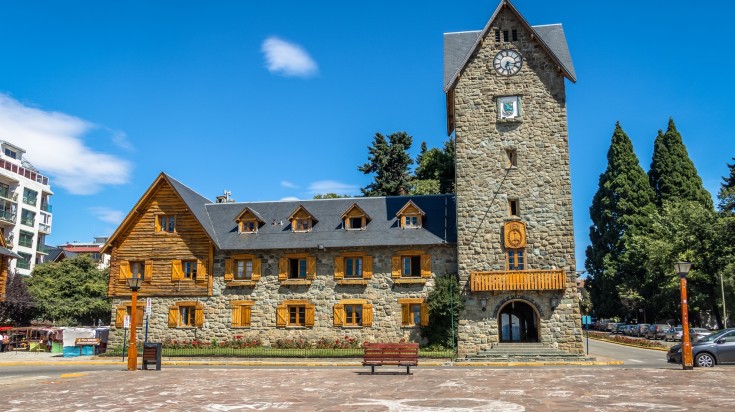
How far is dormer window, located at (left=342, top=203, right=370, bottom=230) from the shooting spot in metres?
38.7

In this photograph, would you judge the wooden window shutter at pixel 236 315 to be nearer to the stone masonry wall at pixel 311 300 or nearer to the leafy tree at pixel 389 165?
the stone masonry wall at pixel 311 300

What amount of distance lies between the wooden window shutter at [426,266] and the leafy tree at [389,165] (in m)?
30.6

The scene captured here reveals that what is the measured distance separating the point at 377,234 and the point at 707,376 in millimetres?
21002

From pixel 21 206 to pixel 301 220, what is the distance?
183 ft

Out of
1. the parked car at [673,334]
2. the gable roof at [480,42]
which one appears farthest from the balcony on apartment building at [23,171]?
the parked car at [673,334]

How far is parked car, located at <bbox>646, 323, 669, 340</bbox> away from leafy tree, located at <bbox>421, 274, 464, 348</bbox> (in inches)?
1056

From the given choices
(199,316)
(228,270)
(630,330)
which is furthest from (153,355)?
(630,330)

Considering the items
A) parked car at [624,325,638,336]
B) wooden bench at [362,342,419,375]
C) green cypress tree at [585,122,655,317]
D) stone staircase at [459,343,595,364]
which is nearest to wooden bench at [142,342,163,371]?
wooden bench at [362,342,419,375]

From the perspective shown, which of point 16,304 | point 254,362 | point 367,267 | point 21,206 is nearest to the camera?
point 254,362

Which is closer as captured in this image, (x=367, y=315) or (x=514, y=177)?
(x=514, y=177)

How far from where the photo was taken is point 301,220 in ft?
131

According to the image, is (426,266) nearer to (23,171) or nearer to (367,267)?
(367,267)

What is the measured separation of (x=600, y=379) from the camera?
1959cm

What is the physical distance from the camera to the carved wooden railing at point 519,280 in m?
33.3
